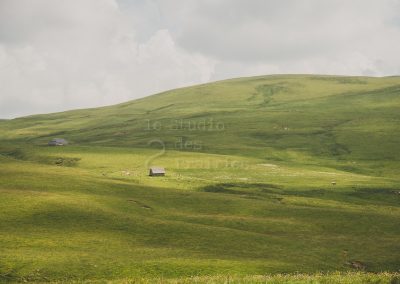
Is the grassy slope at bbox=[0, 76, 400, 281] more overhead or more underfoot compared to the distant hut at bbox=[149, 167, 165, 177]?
more underfoot

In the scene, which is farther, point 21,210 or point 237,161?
point 237,161

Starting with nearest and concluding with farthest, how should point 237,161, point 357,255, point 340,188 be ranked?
point 357,255 < point 340,188 < point 237,161

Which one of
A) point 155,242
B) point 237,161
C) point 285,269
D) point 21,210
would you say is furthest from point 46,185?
point 237,161

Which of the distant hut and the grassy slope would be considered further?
the distant hut

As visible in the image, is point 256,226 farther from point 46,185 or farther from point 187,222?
point 46,185

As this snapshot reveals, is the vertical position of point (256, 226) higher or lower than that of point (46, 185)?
lower

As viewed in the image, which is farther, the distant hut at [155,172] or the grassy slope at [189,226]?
the distant hut at [155,172]

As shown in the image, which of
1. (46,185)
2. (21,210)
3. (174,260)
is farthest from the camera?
(46,185)

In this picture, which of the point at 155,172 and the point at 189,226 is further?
the point at 155,172

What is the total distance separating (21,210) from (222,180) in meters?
66.7

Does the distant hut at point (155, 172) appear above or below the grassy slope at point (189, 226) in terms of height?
above

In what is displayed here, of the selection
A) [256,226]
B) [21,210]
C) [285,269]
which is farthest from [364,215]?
[21,210]

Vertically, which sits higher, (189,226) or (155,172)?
(155,172)

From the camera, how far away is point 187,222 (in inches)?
2960
